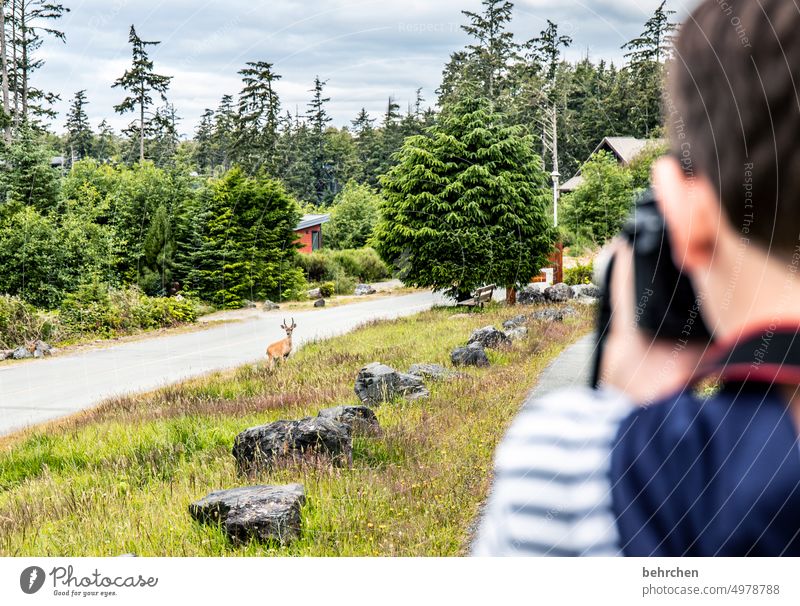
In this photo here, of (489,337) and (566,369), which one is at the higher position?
(566,369)

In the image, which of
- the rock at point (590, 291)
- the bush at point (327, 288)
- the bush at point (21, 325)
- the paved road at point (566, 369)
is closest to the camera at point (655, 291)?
the rock at point (590, 291)

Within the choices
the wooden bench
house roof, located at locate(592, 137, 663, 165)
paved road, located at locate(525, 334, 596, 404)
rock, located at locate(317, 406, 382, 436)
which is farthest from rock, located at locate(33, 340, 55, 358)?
house roof, located at locate(592, 137, 663, 165)

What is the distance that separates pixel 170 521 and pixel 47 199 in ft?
20.3

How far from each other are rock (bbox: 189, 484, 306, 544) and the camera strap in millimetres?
1897

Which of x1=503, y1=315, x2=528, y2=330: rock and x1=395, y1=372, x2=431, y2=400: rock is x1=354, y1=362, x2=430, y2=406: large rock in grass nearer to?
x1=395, y1=372, x2=431, y2=400: rock

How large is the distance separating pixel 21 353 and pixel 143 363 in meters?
1.62

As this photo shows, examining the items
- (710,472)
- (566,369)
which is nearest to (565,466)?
(710,472)

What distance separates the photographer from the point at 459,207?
292 cm

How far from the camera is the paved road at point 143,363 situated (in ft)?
14.1

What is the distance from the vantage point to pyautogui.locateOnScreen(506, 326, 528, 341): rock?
337cm

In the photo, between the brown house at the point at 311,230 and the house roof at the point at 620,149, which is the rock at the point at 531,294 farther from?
the house roof at the point at 620,149

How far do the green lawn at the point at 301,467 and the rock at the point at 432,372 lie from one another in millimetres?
51

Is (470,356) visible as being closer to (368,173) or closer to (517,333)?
(517,333)
